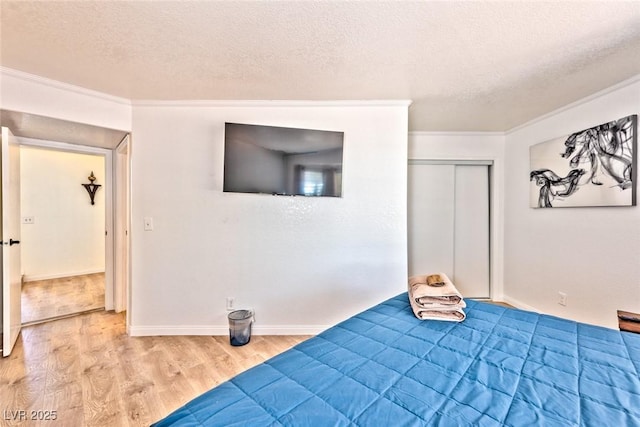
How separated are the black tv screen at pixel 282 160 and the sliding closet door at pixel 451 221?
5.01 ft

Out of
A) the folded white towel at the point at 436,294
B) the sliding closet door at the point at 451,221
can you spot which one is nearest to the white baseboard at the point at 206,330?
the folded white towel at the point at 436,294

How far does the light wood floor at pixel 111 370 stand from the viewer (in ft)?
5.26

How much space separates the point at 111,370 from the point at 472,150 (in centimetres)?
425

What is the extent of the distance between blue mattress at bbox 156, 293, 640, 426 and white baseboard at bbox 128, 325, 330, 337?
4.50 ft

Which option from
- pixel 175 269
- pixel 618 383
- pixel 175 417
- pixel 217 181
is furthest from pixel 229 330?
pixel 618 383

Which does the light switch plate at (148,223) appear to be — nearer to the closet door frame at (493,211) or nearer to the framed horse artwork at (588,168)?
the closet door frame at (493,211)

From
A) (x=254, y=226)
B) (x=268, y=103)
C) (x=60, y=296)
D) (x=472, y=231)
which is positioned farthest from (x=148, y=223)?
(x=472, y=231)

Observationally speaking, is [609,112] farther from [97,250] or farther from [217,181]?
[97,250]

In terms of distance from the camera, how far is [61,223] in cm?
450

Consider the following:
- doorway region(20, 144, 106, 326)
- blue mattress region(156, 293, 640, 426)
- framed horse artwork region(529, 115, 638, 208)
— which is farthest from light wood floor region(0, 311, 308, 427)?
framed horse artwork region(529, 115, 638, 208)

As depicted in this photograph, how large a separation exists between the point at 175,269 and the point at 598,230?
379 centimetres

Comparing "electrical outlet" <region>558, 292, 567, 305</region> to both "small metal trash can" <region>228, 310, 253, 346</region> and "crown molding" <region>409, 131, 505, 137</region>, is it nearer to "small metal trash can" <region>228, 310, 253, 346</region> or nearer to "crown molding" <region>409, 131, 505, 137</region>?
"crown molding" <region>409, 131, 505, 137</region>

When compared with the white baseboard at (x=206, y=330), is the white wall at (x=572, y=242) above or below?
above

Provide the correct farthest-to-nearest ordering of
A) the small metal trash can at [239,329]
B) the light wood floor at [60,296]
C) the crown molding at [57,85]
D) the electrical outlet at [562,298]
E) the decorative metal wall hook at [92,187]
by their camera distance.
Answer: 1. the decorative metal wall hook at [92,187]
2. the light wood floor at [60,296]
3. the electrical outlet at [562,298]
4. the small metal trash can at [239,329]
5. the crown molding at [57,85]
